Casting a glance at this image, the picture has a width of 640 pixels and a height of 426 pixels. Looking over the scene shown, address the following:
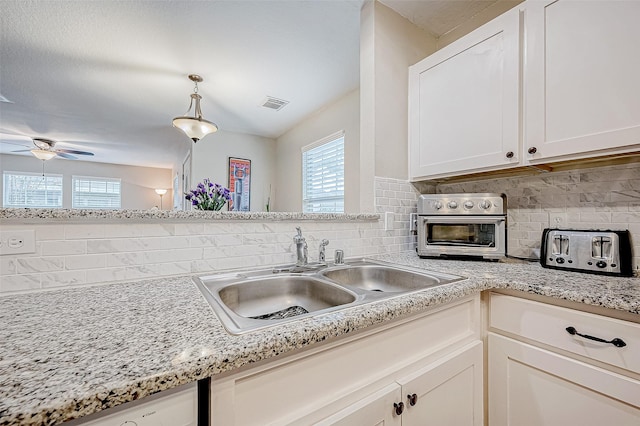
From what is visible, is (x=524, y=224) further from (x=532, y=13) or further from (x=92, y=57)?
(x=92, y=57)

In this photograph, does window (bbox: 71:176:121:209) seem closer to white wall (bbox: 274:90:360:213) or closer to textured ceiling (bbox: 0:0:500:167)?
textured ceiling (bbox: 0:0:500:167)

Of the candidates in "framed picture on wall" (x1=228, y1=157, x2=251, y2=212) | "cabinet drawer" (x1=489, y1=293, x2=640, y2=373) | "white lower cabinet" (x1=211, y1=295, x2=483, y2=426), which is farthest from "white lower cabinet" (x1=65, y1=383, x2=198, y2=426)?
"framed picture on wall" (x1=228, y1=157, x2=251, y2=212)

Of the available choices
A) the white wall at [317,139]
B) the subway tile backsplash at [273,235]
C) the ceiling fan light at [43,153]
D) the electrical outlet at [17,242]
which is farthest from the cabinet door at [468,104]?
the ceiling fan light at [43,153]

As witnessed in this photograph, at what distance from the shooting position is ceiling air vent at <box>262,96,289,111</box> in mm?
3074

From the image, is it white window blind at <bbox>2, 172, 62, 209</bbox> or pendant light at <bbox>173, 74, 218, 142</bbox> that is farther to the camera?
white window blind at <bbox>2, 172, 62, 209</bbox>

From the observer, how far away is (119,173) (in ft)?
21.6

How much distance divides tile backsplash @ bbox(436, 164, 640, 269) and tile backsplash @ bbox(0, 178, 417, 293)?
0.92 metres

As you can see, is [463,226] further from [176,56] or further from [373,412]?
[176,56]

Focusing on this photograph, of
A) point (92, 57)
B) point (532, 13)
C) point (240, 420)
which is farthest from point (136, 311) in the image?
point (92, 57)

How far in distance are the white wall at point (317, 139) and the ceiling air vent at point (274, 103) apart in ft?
1.47

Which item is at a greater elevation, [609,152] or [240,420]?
[609,152]

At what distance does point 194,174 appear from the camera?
3902 mm

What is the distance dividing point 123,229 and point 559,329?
147 centimetres

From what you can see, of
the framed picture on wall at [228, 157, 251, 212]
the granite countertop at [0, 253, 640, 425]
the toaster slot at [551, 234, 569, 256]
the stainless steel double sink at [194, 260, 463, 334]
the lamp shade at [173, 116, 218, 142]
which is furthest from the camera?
the framed picture on wall at [228, 157, 251, 212]
